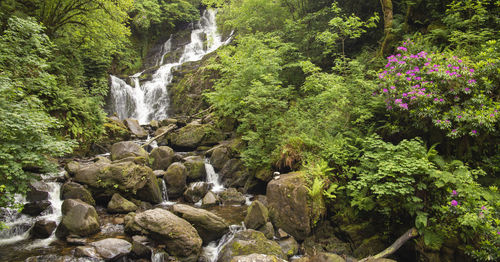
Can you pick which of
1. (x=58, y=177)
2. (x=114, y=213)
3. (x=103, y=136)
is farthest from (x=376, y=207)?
(x=103, y=136)

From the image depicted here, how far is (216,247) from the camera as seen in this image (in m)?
6.26

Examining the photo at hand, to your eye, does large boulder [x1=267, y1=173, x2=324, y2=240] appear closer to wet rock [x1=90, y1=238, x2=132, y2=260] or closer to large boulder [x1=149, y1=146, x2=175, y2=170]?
wet rock [x1=90, y1=238, x2=132, y2=260]

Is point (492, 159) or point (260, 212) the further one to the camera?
point (260, 212)

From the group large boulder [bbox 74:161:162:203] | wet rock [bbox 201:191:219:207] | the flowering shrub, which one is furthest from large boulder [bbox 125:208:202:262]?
the flowering shrub

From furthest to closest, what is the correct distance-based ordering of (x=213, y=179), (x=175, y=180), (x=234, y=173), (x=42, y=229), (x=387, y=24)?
(x=213, y=179), (x=234, y=173), (x=175, y=180), (x=387, y=24), (x=42, y=229)

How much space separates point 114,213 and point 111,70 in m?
19.8

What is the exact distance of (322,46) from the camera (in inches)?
453

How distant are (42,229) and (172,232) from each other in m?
3.34

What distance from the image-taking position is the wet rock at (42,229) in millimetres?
6016

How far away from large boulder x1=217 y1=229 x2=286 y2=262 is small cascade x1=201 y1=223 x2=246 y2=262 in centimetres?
34

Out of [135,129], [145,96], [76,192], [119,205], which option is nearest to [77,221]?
[119,205]

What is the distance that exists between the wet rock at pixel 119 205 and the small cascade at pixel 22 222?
4.21 feet

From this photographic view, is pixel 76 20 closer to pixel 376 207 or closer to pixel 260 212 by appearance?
pixel 260 212

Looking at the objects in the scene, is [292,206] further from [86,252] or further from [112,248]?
[86,252]
